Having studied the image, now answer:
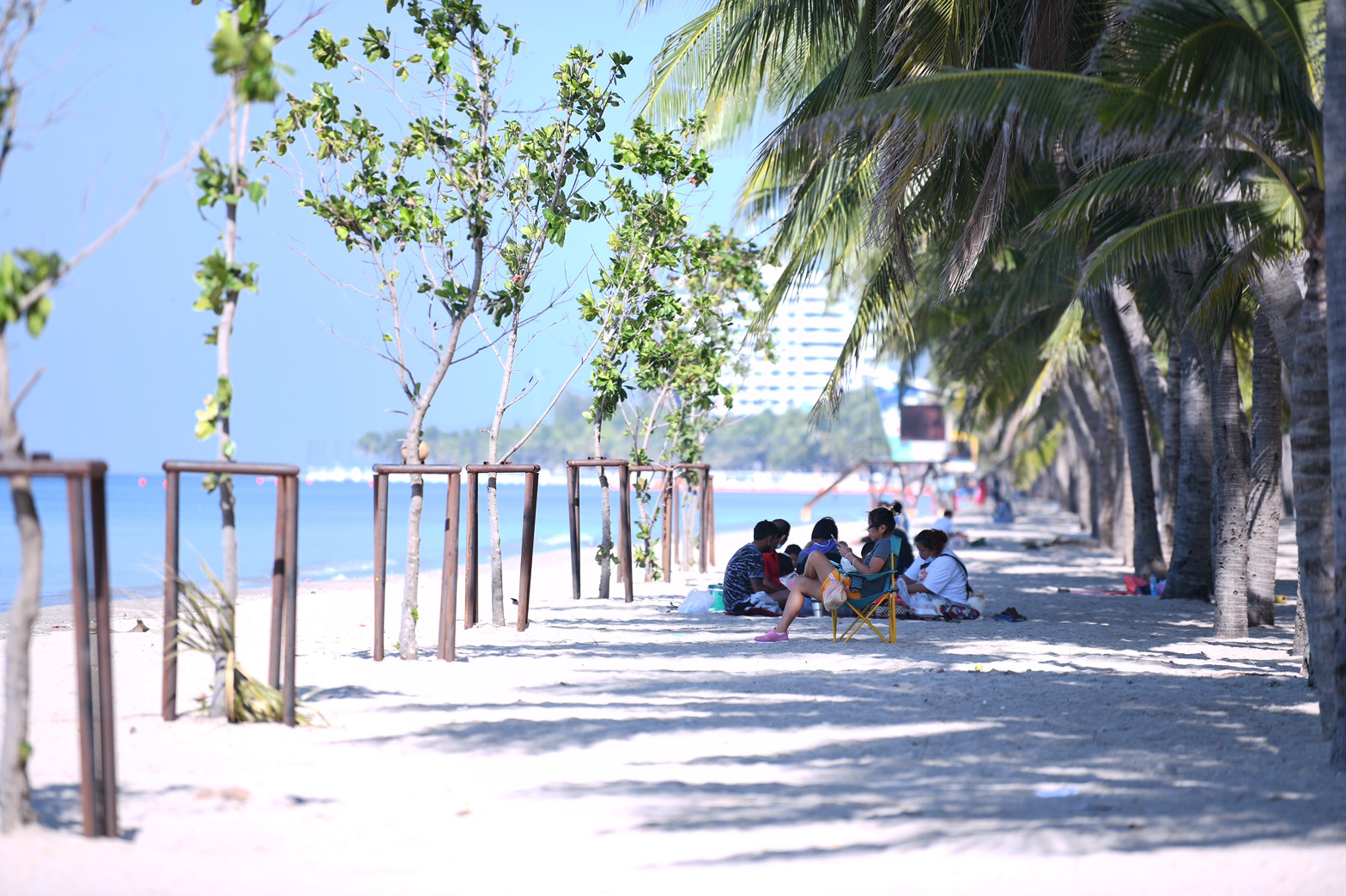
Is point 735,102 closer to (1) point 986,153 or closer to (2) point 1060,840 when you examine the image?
(1) point 986,153

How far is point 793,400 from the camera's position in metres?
178

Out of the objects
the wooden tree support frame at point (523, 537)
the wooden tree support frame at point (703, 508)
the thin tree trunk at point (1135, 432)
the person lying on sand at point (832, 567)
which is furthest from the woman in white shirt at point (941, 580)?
the wooden tree support frame at point (703, 508)

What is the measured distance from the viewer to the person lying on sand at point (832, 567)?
32.9 ft

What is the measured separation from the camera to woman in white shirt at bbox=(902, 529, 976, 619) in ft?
38.7

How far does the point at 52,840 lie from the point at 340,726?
2.02 meters

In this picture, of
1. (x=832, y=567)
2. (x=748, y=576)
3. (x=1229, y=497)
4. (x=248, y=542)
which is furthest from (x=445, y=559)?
(x=248, y=542)

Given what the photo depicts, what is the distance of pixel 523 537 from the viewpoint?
10492 mm

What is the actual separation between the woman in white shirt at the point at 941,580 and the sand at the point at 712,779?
261 centimetres

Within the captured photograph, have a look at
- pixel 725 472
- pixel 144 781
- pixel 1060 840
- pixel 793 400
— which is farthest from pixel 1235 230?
pixel 793 400

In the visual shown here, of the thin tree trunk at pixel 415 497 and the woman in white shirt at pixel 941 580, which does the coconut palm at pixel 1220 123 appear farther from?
the woman in white shirt at pixel 941 580

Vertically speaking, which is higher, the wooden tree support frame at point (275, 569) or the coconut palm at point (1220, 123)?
the coconut palm at point (1220, 123)

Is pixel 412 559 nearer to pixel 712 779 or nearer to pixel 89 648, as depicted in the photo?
pixel 712 779

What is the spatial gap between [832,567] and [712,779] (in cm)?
528

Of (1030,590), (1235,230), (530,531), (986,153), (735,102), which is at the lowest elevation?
(1030,590)
